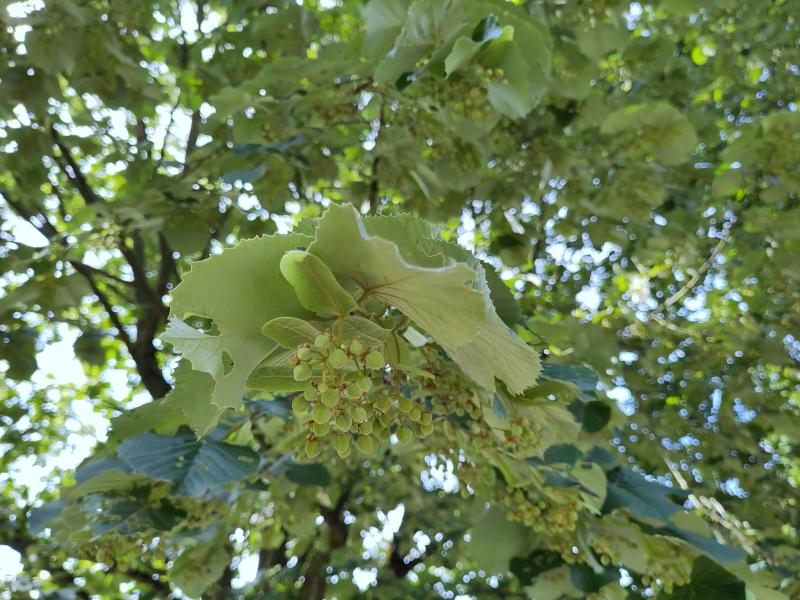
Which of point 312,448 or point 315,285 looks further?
point 312,448

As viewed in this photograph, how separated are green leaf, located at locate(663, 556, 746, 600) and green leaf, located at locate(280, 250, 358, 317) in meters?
1.58

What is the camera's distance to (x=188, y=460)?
5.24ft

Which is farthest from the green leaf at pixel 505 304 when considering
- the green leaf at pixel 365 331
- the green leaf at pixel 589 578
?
the green leaf at pixel 589 578

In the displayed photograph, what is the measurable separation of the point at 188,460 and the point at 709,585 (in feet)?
4.71

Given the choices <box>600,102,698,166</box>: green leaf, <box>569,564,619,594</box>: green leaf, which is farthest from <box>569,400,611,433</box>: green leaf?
<box>600,102,698,166</box>: green leaf

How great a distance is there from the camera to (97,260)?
508cm

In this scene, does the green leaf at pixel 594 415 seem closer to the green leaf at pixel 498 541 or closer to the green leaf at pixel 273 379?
the green leaf at pixel 498 541

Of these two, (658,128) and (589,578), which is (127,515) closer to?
(589,578)

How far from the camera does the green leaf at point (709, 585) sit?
1.85 m

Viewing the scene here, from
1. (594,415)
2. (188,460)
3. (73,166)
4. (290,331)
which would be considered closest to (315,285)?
(290,331)

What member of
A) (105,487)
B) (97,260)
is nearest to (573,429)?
(105,487)

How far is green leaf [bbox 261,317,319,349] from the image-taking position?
77 cm

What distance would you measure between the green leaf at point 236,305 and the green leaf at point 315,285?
26 mm

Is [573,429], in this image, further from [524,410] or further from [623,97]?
[623,97]
